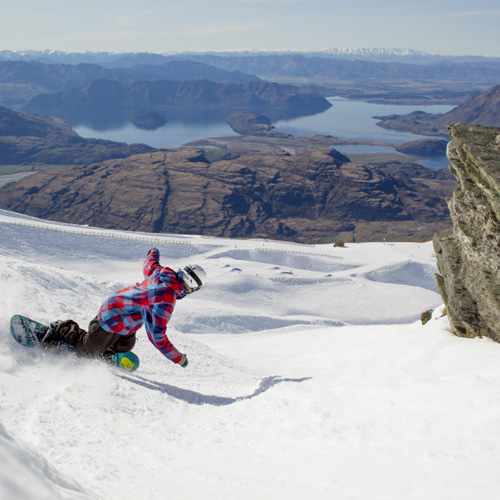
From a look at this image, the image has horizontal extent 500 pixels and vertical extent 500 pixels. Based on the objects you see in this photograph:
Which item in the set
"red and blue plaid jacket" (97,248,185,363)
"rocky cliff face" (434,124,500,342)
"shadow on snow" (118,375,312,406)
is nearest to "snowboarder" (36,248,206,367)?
"red and blue plaid jacket" (97,248,185,363)

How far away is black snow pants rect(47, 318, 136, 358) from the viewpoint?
7.14m

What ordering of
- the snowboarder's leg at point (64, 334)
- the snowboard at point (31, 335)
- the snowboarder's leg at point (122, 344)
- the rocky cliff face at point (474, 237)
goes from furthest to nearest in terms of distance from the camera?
the rocky cliff face at point (474, 237) → the snowboarder's leg at point (122, 344) → the snowboarder's leg at point (64, 334) → the snowboard at point (31, 335)

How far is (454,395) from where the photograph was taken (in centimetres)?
627

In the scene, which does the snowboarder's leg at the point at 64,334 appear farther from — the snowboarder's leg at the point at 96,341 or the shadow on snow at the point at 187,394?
the shadow on snow at the point at 187,394

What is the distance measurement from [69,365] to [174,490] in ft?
11.6

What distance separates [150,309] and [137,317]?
357mm

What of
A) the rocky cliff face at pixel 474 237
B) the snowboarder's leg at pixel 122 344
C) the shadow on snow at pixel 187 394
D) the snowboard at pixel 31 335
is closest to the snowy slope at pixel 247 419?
the shadow on snow at pixel 187 394

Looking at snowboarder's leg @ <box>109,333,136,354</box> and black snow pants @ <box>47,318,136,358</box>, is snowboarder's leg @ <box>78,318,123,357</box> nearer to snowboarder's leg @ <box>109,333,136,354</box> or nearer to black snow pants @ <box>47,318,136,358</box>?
black snow pants @ <box>47,318,136,358</box>

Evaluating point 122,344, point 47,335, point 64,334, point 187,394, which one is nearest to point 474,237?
point 187,394

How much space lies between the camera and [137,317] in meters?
7.23

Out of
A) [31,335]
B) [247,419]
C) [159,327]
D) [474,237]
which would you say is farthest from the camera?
[474,237]

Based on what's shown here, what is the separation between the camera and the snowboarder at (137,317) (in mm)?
6996

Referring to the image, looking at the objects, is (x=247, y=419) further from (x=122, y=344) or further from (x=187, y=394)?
(x=122, y=344)

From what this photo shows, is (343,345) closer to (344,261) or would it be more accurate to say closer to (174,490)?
(174,490)
